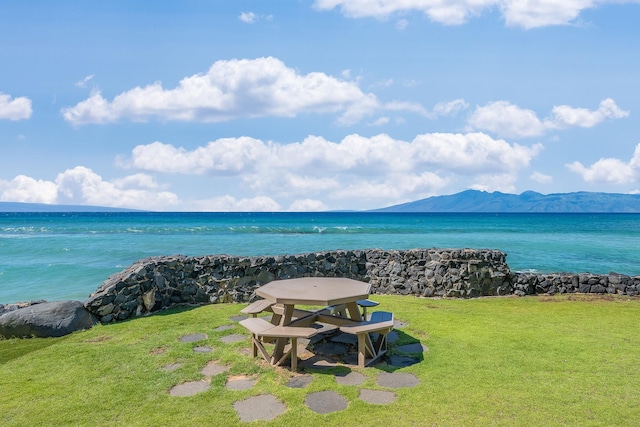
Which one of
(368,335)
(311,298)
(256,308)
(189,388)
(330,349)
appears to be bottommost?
(189,388)

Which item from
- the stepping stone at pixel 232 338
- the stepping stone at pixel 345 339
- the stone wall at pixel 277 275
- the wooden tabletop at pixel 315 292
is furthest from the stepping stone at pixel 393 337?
the stone wall at pixel 277 275

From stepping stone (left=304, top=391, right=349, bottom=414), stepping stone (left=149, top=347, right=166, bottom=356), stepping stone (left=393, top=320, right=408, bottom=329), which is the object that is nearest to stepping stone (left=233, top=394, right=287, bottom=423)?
stepping stone (left=304, top=391, right=349, bottom=414)

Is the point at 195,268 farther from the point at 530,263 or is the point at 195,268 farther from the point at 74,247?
the point at 74,247

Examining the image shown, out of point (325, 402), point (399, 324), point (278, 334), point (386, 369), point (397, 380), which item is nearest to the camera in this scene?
point (325, 402)

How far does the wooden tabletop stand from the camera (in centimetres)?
634

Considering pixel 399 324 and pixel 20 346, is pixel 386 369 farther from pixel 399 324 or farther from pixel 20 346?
pixel 20 346

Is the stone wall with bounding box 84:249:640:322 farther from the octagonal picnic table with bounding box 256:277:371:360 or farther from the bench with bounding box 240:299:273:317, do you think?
the octagonal picnic table with bounding box 256:277:371:360

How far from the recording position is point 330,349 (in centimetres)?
702

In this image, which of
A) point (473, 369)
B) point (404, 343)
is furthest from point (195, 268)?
point (473, 369)

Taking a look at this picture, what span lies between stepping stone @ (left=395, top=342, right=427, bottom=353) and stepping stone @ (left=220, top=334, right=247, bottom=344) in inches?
110

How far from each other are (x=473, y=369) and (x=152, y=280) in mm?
7297

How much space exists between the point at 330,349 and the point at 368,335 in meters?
0.88

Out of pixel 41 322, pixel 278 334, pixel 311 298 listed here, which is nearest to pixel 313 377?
pixel 278 334

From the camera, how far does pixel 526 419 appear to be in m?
4.66
